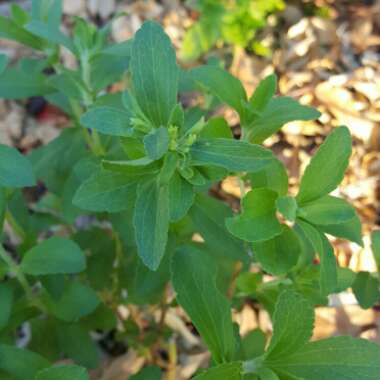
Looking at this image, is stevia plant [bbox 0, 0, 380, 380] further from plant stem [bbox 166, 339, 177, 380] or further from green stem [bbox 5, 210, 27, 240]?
plant stem [bbox 166, 339, 177, 380]

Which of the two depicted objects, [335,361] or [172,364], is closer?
[335,361]

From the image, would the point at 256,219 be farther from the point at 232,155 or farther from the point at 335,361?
the point at 335,361

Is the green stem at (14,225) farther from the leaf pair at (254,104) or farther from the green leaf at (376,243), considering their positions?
the green leaf at (376,243)

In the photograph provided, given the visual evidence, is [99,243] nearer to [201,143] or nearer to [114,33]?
[201,143]

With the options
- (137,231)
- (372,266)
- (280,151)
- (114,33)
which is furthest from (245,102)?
(114,33)

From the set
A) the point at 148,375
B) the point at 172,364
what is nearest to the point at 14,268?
the point at 148,375

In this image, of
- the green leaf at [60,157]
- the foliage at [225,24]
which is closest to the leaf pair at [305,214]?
the green leaf at [60,157]
